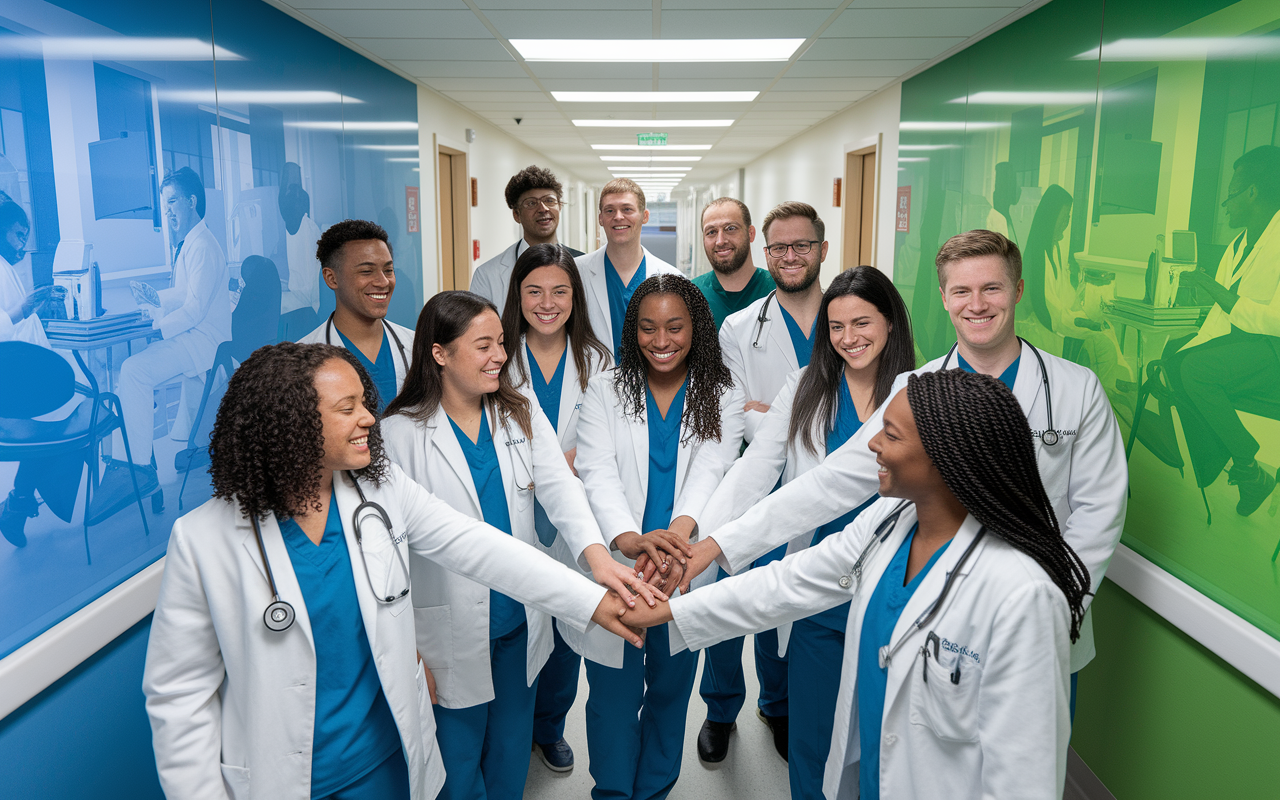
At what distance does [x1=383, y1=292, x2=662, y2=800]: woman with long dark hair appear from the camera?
2.01m

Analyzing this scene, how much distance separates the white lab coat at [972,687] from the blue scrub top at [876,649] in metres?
0.02

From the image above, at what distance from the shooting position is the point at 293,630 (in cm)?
145

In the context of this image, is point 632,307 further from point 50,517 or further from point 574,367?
point 50,517

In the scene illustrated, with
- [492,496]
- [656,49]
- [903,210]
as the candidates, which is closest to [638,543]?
[492,496]

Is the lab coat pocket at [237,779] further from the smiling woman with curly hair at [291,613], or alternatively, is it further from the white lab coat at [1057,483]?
the white lab coat at [1057,483]

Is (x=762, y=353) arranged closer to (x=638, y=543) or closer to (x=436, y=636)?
(x=638, y=543)

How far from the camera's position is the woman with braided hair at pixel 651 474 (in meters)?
2.22

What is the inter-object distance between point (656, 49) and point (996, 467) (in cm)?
372

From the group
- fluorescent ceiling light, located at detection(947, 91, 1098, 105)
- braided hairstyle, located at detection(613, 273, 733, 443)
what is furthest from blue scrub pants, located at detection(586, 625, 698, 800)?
fluorescent ceiling light, located at detection(947, 91, 1098, 105)

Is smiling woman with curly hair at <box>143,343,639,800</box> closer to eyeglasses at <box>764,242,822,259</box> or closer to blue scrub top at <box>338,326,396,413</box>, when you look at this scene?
blue scrub top at <box>338,326,396,413</box>

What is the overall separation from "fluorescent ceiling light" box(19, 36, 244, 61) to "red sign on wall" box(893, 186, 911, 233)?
4028 millimetres

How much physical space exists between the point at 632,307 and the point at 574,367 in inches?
15.4

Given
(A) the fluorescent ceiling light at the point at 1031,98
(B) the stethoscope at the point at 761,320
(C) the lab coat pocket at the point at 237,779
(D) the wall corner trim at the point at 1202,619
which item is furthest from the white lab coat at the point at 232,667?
(A) the fluorescent ceiling light at the point at 1031,98

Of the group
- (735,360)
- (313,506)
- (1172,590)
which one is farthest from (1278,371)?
(313,506)
